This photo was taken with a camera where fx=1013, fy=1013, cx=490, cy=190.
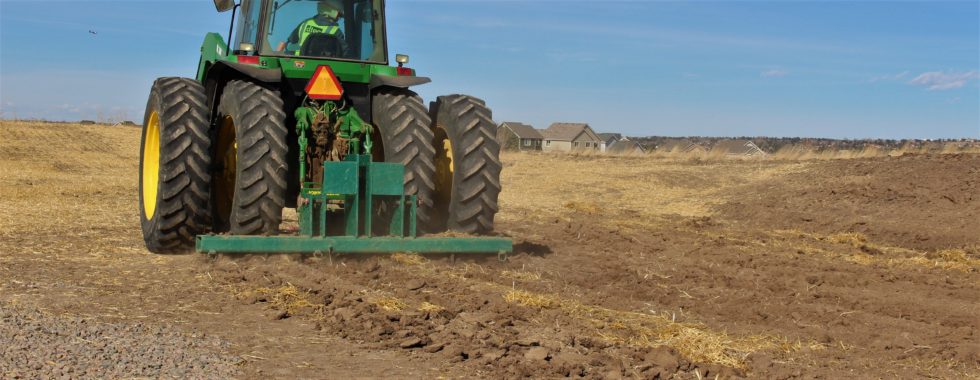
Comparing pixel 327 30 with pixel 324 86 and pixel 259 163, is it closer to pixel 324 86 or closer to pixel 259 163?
pixel 324 86

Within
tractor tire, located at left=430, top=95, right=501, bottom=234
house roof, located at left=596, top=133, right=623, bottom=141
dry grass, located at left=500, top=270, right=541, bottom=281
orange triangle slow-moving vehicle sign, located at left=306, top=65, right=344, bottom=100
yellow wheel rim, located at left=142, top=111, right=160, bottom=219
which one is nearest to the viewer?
dry grass, located at left=500, top=270, right=541, bottom=281

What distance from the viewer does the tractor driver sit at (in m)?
9.72

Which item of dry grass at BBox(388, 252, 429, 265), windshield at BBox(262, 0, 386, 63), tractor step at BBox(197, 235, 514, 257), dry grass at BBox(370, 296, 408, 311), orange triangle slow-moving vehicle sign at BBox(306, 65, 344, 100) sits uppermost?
windshield at BBox(262, 0, 386, 63)

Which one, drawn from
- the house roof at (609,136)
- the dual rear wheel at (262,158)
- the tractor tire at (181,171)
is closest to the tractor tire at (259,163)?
the dual rear wheel at (262,158)

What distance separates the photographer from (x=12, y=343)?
5332mm

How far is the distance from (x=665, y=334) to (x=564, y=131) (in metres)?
90.8

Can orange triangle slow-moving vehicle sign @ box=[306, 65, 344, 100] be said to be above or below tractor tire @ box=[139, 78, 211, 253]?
above

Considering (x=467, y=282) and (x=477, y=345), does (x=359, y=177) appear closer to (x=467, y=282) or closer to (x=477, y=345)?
(x=467, y=282)

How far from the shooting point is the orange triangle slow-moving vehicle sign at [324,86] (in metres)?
8.88

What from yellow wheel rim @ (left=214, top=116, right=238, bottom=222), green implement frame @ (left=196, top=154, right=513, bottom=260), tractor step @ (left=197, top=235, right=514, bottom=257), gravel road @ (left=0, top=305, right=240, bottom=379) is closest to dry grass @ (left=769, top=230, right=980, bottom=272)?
tractor step @ (left=197, top=235, right=514, bottom=257)

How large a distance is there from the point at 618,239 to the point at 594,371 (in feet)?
20.2

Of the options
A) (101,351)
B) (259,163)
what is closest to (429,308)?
(101,351)

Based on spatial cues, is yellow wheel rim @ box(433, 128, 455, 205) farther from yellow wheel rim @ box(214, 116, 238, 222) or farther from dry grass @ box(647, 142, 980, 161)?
dry grass @ box(647, 142, 980, 161)

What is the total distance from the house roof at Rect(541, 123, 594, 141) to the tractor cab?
84510mm
